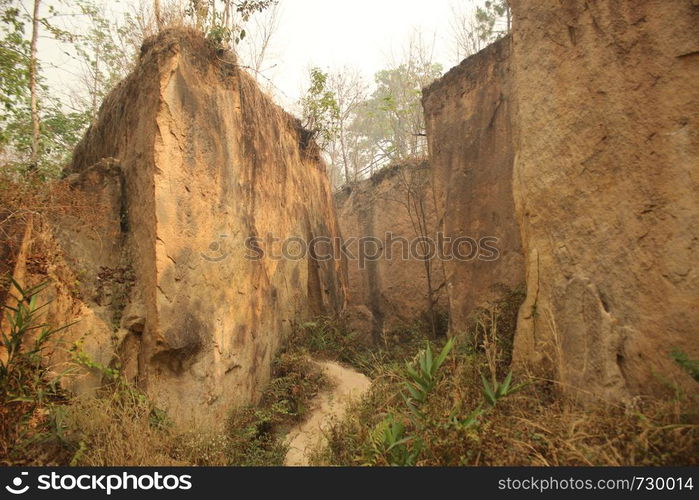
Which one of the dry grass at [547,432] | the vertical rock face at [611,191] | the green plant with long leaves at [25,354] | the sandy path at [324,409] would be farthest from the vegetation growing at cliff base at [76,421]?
the vertical rock face at [611,191]

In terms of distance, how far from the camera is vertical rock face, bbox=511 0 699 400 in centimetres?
316

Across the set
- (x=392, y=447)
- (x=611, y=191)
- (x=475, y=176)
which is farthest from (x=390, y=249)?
(x=392, y=447)

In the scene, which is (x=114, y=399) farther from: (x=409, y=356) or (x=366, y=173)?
(x=366, y=173)

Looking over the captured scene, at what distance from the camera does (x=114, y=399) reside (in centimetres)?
407

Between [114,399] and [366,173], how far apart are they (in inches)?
581

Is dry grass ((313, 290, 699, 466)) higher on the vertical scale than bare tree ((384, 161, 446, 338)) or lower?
lower

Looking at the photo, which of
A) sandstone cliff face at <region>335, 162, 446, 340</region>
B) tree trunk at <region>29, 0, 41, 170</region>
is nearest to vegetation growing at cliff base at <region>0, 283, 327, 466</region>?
tree trunk at <region>29, 0, 41, 170</region>

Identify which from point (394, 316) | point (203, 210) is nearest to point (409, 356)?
point (394, 316)

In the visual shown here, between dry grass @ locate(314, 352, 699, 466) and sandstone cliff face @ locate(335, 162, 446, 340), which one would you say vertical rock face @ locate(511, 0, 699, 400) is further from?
sandstone cliff face @ locate(335, 162, 446, 340)

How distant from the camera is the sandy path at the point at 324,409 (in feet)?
16.3

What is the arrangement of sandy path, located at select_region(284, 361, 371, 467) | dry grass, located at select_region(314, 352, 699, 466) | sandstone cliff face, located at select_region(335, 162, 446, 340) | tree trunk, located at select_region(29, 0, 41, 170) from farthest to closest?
sandstone cliff face, located at select_region(335, 162, 446, 340), tree trunk, located at select_region(29, 0, 41, 170), sandy path, located at select_region(284, 361, 371, 467), dry grass, located at select_region(314, 352, 699, 466)

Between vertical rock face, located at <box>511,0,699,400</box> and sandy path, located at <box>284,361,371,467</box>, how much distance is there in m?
2.59

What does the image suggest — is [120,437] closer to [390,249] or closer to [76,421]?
[76,421]

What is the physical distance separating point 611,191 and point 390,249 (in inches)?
306
